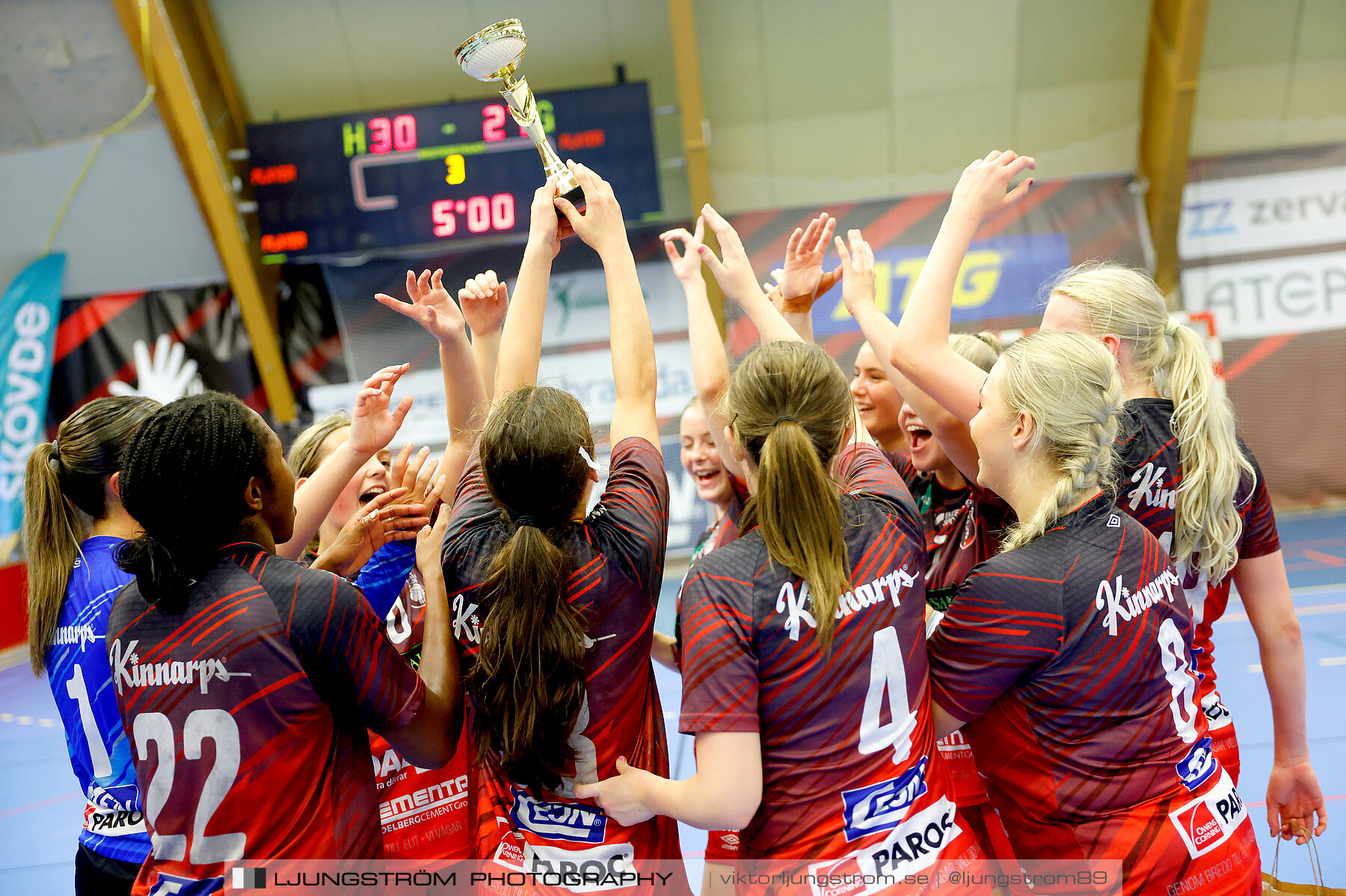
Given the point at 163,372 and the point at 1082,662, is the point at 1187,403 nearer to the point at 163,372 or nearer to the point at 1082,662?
the point at 1082,662

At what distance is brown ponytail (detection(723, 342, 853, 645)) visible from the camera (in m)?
1.57

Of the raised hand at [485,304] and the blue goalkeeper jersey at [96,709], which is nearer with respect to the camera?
the blue goalkeeper jersey at [96,709]

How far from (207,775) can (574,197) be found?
162 cm

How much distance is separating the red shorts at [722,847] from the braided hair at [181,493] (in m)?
1.18

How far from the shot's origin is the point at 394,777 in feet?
7.34

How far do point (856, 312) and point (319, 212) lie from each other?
7162 millimetres

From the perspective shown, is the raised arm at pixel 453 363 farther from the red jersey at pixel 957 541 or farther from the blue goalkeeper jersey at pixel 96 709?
the red jersey at pixel 957 541

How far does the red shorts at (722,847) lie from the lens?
184cm

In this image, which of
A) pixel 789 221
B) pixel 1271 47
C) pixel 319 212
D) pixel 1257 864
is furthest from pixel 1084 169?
pixel 1257 864

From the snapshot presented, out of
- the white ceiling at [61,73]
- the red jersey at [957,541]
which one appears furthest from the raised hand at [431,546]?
the white ceiling at [61,73]

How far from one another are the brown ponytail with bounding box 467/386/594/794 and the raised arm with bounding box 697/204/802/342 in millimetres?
603

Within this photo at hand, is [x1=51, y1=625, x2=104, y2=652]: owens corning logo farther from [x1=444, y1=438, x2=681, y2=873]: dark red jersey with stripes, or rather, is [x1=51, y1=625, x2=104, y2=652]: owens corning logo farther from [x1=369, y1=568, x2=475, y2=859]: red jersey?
[x1=444, y1=438, x2=681, y2=873]: dark red jersey with stripes

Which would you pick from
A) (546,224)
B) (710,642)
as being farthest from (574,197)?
(710,642)

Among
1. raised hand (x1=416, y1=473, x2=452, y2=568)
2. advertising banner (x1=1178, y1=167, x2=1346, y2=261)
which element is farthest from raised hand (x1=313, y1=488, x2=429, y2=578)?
advertising banner (x1=1178, y1=167, x2=1346, y2=261)
